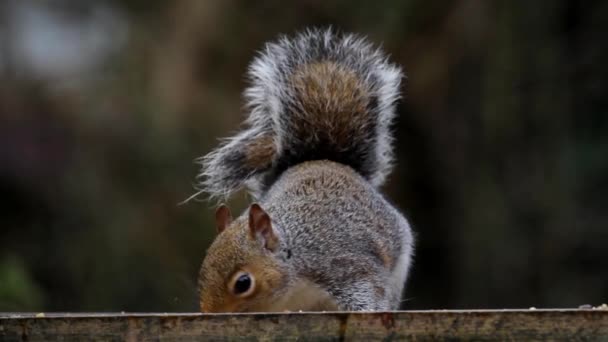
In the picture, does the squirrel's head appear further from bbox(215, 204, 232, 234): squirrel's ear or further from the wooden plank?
the wooden plank

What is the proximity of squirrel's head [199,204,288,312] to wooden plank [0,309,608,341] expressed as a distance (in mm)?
680

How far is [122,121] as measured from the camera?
21.2 ft

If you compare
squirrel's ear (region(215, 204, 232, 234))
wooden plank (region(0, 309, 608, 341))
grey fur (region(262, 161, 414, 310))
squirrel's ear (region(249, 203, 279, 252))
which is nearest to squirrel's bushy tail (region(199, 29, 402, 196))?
grey fur (region(262, 161, 414, 310))

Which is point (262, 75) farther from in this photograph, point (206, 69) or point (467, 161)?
point (467, 161)

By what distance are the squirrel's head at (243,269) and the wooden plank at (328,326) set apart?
2.23 feet

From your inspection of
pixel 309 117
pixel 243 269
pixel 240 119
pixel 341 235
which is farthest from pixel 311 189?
pixel 240 119

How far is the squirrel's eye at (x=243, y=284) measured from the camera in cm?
278

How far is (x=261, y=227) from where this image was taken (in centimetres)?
300

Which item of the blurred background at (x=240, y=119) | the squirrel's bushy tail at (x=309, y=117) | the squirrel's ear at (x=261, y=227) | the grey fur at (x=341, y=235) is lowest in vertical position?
the squirrel's ear at (x=261, y=227)

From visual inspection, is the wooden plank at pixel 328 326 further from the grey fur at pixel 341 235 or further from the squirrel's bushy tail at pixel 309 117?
the squirrel's bushy tail at pixel 309 117

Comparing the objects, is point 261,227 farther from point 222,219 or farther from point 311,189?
point 311,189

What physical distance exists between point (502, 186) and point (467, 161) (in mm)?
255

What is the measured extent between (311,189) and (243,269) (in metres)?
0.73

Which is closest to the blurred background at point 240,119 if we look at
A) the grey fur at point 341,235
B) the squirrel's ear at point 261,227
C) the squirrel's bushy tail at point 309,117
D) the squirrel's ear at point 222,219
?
the squirrel's bushy tail at point 309,117
